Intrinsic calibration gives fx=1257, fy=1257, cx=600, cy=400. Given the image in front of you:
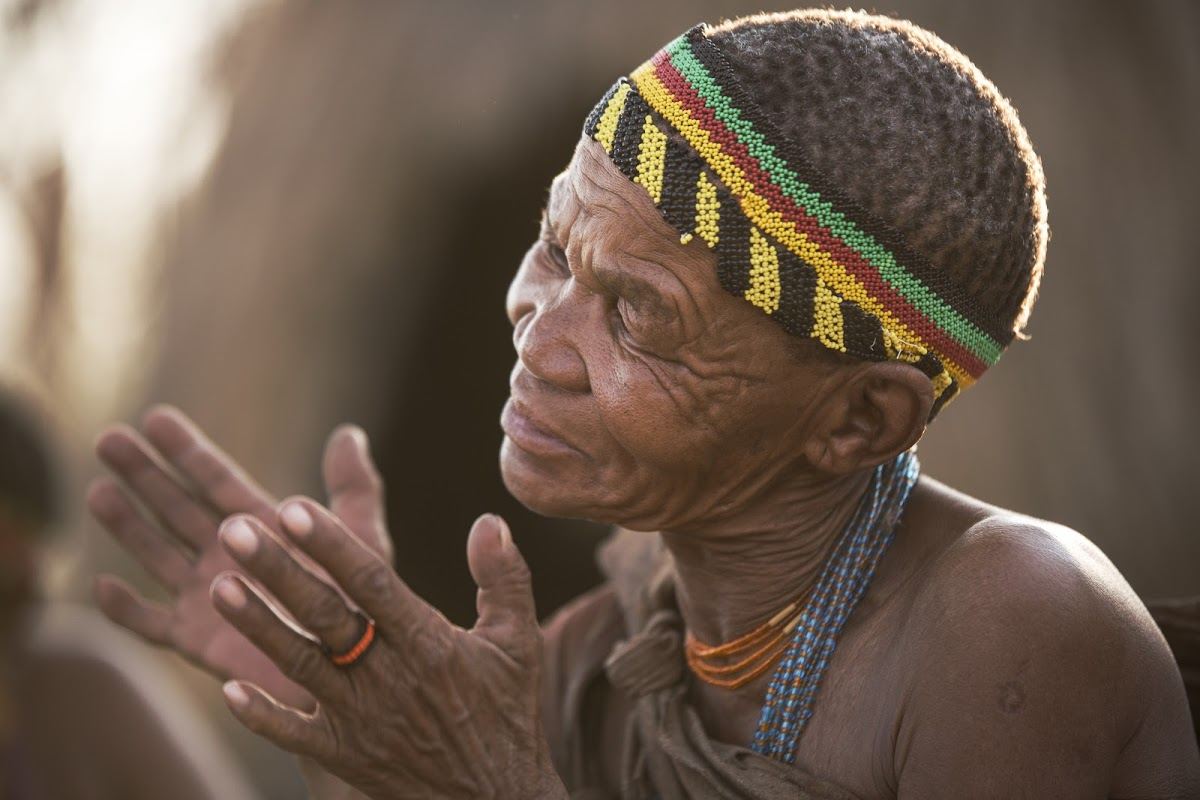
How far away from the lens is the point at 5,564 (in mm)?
3822

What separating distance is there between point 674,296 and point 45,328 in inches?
178

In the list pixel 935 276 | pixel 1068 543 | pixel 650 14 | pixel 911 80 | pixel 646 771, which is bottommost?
pixel 646 771

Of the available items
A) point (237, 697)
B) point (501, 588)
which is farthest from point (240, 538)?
point (501, 588)

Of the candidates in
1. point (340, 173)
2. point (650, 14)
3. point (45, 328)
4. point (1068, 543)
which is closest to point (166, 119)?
point (340, 173)

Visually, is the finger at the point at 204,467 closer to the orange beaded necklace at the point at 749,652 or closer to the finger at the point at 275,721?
the finger at the point at 275,721

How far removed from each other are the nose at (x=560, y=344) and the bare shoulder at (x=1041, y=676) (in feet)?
2.11

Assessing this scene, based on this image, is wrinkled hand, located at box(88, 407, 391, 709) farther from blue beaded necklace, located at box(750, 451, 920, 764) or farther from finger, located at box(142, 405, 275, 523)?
blue beaded necklace, located at box(750, 451, 920, 764)

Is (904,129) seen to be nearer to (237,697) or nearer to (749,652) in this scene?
(749,652)

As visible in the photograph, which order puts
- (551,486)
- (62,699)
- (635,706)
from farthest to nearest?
(62,699) → (635,706) → (551,486)

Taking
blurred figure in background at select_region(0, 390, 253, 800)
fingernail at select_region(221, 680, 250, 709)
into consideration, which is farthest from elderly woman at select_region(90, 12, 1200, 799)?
blurred figure in background at select_region(0, 390, 253, 800)

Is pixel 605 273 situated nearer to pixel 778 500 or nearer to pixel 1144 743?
pixel 778 500

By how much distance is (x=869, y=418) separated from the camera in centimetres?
201

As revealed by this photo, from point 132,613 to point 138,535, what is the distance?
0.61 ft

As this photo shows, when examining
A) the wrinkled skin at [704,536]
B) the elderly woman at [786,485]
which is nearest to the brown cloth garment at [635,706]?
Result: the elderly woman at [786,485]
